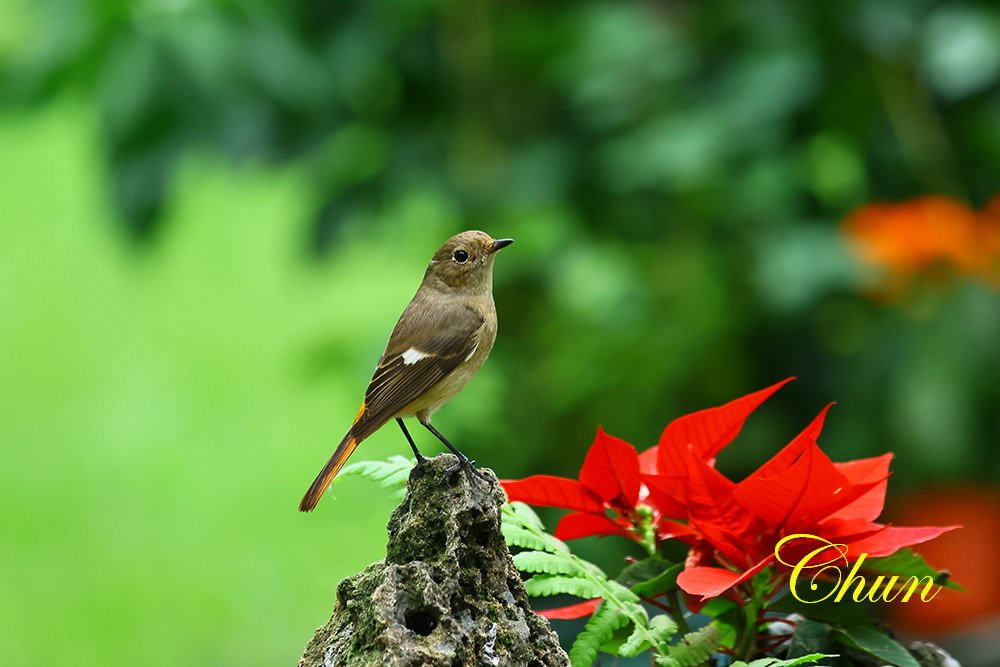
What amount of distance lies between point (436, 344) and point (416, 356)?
0.05 m

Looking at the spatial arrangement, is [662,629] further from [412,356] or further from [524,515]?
[412,356]

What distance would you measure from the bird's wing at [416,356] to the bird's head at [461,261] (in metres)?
0.08

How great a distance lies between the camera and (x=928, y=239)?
4.20 metres

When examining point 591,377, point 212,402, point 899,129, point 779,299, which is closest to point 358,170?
point 591,377

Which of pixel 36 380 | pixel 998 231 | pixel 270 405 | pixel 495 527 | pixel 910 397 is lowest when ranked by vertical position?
pixel 495 527

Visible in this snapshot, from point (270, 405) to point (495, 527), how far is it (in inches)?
267

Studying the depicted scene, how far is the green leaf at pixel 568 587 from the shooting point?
5.91ft

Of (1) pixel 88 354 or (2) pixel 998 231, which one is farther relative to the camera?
(1) pixel 88 354

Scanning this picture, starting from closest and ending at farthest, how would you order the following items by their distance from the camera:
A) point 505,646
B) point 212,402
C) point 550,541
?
point 505,646 → point 550,541 → point 212,402

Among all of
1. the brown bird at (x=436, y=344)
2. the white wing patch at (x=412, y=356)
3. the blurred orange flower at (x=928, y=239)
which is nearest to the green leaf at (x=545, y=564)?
the brown bird at (x=436, y=344)

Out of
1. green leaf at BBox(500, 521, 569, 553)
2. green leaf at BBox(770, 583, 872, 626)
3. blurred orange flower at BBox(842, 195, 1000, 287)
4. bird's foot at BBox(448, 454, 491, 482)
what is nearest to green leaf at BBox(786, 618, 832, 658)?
green leaf at BBox(770, 583, 872, 626)

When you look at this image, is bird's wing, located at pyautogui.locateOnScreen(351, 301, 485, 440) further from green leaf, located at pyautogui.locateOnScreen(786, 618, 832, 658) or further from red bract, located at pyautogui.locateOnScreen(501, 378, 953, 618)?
green leaf, located at pyautogui.locateOnScreen(786, 618, 832, 658)

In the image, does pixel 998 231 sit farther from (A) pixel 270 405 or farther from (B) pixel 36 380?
(B) pixel 36 380

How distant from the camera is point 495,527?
70.1 inches
